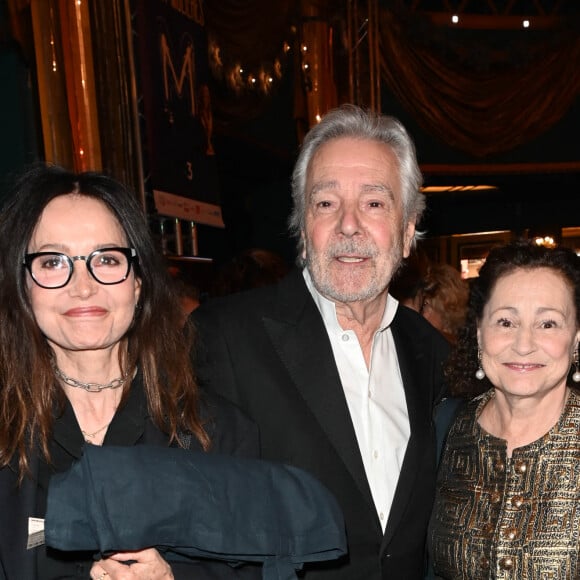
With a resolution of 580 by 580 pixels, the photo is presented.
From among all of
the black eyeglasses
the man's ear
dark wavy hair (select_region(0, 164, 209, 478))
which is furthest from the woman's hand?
the man's ear

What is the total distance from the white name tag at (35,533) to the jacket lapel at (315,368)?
0.75 meters

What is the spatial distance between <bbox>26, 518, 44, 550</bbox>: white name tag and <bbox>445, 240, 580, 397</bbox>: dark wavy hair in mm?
1209

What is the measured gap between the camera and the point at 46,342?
1822 millimetres

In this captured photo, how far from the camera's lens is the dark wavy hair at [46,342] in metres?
1.71

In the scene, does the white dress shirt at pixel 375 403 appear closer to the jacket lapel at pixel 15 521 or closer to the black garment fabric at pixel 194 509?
the black garment fabric at pixel 194 509

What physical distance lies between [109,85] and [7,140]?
25.7 inches

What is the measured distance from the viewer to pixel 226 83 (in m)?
5.93

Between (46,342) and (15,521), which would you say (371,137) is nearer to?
(46,342)

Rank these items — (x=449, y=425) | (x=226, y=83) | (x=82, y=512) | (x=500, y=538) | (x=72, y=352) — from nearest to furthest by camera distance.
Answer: (x=82, y=512) < (x=72, y=352) < (x=500, y=538) < (x=449, y=425) < (x=226, y=83)

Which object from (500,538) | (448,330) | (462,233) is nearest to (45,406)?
(500,538)

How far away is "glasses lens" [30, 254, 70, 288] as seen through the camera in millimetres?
1727

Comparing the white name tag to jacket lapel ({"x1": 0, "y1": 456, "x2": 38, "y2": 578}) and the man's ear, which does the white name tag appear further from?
the man's ear

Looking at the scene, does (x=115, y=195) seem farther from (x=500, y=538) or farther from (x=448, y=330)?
(x=448, y=330)

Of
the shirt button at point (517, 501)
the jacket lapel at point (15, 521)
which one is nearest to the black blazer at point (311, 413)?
the shirt button at point (517, 501)
